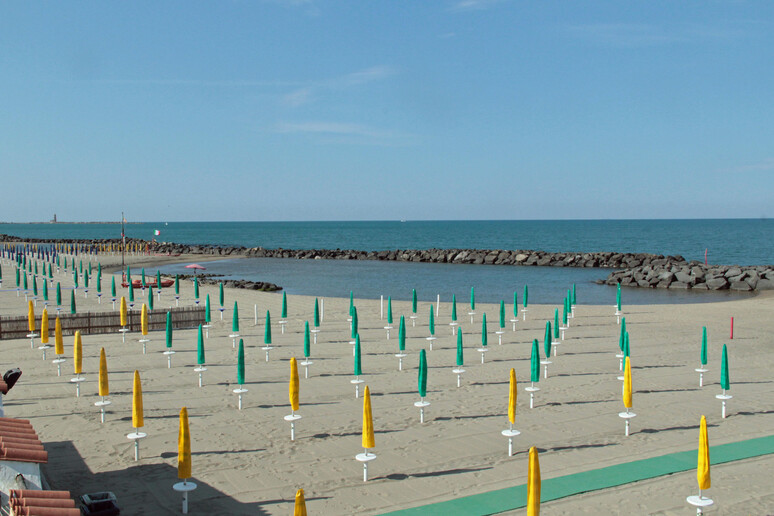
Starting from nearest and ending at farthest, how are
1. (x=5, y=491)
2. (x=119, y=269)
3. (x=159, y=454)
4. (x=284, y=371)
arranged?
(x=5, y=491), (x=159, y=454), (x=284, y=371), (x=119, y=269)

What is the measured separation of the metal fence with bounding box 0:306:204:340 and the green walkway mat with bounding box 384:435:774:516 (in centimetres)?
1363

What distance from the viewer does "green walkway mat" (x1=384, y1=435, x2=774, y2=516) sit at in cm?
825

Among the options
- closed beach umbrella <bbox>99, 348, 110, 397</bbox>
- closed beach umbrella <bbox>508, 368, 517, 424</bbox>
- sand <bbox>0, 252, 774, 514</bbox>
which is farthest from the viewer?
closed beach umbrella <bbox>99, 348, 110, 397</bbox>

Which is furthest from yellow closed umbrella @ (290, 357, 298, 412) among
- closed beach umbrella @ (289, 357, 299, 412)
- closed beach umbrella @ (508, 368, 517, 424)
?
closed beach umbrella @ (508, 368, 517, 424)

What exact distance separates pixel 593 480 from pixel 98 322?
54.2ft

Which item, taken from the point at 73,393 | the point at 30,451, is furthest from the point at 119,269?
the point at 30,451

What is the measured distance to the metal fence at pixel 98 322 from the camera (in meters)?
19.8

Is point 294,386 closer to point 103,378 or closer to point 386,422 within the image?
point 386,422

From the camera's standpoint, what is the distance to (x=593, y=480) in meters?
9.17

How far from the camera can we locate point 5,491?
6336 mm

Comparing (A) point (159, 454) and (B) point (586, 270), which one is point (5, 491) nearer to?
(A) point (159, 454)

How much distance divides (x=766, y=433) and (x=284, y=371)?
10.2 m

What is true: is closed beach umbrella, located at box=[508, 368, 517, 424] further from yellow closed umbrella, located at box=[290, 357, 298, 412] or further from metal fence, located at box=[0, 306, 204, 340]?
metal fence, located at box=[0, 306, 204, 340]

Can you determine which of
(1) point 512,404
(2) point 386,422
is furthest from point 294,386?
(1) point 512,404
